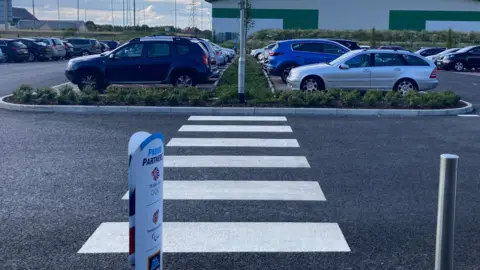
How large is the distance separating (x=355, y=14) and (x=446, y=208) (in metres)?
64.3

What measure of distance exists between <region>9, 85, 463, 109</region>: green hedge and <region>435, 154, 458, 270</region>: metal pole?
11469 millimetres

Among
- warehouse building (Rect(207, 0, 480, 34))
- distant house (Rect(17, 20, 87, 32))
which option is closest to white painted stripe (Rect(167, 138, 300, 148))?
warehouse building (Rect(207, 0, 480, 34))

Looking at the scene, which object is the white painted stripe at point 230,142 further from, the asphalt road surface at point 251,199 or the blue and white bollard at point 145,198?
the blue and white bollard at point 145,198

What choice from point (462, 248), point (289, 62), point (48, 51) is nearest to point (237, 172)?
point (462, 248)

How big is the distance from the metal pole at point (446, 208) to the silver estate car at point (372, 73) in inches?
564

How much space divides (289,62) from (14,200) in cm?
1702

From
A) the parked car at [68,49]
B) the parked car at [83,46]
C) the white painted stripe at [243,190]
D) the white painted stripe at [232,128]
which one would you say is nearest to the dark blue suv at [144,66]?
the white painted stripe at [232,128]

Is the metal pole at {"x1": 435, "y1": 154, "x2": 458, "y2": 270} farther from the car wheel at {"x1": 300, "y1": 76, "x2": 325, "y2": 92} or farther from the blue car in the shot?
the blue car

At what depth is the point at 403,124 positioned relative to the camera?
44.7ft

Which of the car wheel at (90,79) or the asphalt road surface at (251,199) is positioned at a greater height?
the car wheel at (90,79)

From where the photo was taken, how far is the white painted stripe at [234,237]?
577cm

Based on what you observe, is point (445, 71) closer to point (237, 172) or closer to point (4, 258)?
point (237, 172)

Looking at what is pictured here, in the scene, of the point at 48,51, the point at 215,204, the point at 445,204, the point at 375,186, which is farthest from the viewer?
the point at 48,51

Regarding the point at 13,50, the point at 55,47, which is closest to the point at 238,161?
the point at 13,50
